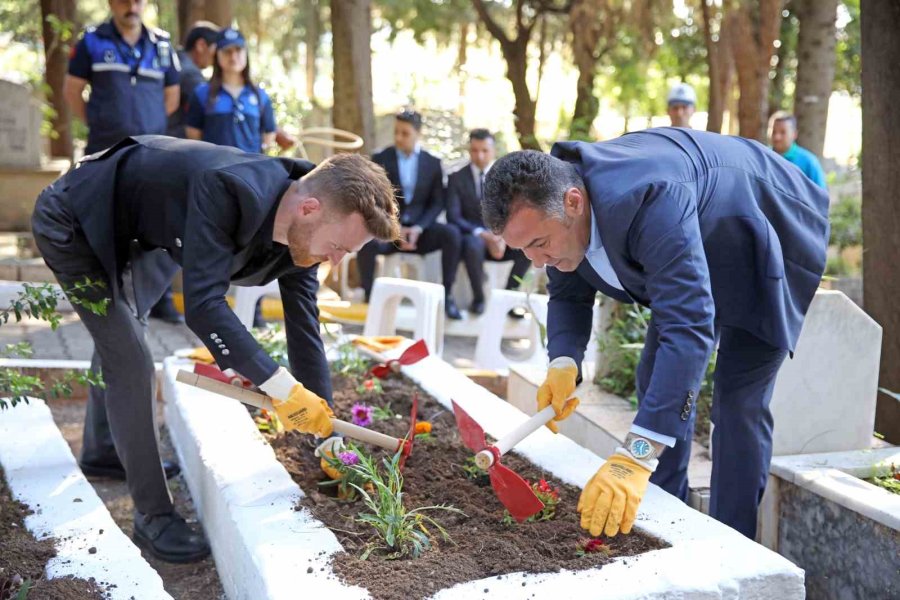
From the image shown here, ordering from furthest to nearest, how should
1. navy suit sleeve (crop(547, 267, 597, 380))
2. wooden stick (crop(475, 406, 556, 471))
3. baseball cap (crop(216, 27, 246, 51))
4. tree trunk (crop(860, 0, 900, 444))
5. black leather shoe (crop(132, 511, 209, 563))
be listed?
baseball cap (crop(216, 27, 246, 51))
tree trunk (crop(860, 0, 900, 444))
black leather shoe (crop(132, 511, 209, 563))
navy suit sleeve (crop(547, 267, 597, 380))
wooden stick (crop(475, 406, 556, 471))

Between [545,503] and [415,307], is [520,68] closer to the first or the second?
[415,307]

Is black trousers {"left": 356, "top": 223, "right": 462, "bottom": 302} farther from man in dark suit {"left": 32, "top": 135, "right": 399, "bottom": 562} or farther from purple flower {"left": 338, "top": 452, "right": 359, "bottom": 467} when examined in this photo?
purple flower {"left": 338, "top": 452, "right": 359, "bottom": 467}

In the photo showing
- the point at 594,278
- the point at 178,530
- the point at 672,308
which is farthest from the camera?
the point at 178,530

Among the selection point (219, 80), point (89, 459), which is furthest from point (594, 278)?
point (219, 80)

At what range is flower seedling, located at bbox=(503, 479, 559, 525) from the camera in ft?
9.34

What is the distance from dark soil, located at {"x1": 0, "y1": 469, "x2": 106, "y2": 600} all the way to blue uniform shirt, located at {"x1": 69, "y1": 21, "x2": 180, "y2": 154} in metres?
3.66

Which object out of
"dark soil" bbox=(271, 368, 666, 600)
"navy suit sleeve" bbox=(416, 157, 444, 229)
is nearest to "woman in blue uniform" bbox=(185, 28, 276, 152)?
"navy suit sleeve" bbox=(416, 157, 444, 229)

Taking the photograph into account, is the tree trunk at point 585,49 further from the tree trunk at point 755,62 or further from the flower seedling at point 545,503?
the flower seedling at point 545,503

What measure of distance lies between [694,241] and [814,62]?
10.2 m

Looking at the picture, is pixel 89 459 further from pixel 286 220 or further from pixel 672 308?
pixel 672 308

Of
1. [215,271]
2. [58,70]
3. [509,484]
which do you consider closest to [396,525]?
[509,484]

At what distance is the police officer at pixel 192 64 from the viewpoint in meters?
6.78

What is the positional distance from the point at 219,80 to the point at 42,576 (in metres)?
4.30

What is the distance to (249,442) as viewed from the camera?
3533 millimetres
